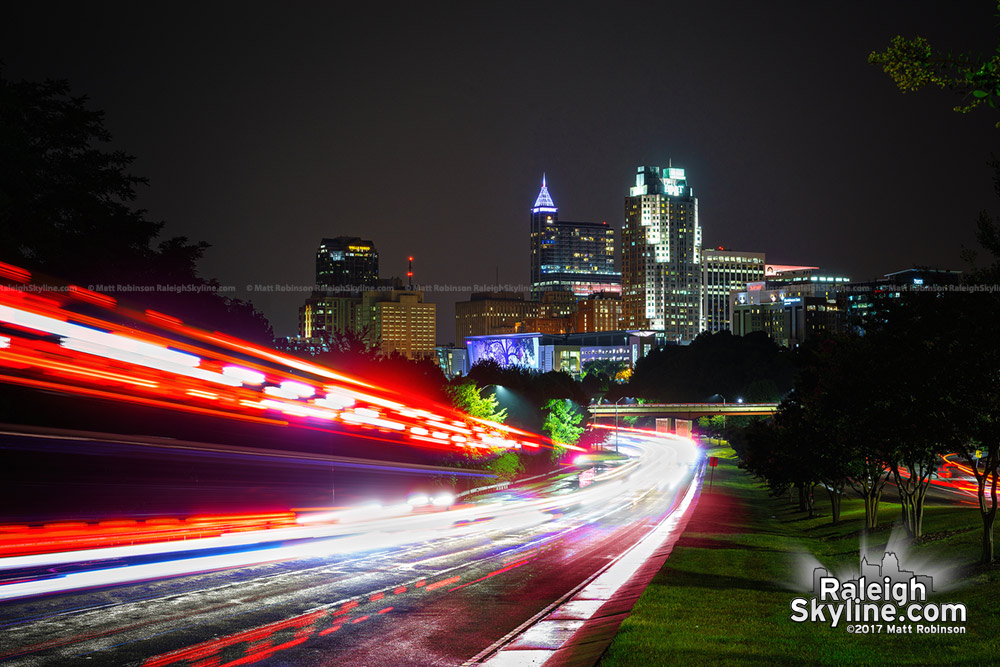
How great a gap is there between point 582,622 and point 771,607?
3.77m

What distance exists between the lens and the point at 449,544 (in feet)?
102

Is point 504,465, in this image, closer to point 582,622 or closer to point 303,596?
point 303,596

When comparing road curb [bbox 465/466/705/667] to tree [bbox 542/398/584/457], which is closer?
road curb [bbox 465/466/705/667]

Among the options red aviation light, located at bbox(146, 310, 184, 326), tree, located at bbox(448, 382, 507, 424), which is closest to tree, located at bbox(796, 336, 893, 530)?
red aviation light, located at bbox(146, 310, 184, 326)

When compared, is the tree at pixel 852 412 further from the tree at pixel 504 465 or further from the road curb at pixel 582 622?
the tree at pixel 504 465

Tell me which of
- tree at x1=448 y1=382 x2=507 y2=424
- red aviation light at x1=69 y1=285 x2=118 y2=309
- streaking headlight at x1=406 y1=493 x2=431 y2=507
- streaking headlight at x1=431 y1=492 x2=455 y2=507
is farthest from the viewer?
tree at x1=448 y1=382 x2=507 y2=424

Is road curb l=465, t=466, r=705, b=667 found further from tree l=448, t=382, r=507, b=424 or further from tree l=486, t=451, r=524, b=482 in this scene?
tree l=448, t=382, r=507, b=424

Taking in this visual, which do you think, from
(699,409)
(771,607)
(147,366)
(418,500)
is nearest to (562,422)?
(699,409)

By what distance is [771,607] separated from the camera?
1827 cm

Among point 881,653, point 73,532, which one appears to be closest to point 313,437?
point 73,532

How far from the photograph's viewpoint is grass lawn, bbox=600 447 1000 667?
13.7 m

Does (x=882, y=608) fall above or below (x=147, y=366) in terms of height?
below

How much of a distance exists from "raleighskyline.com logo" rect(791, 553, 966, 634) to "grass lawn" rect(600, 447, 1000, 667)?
A: 0.91 ft

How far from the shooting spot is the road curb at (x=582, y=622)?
48.5ft
